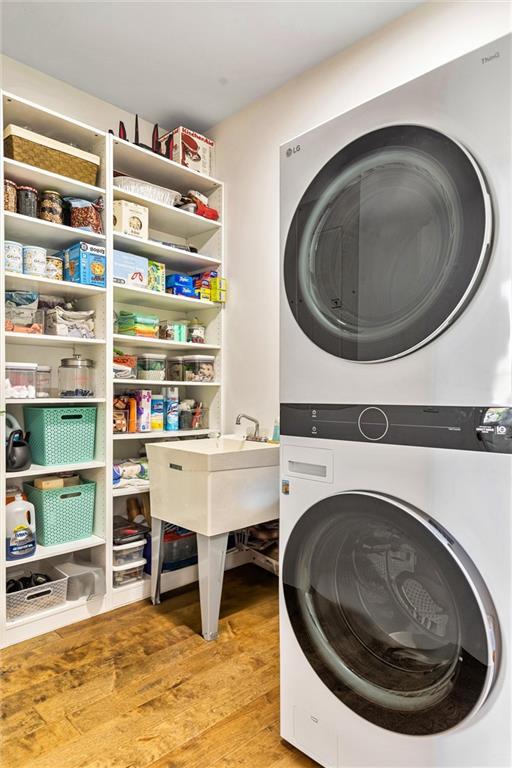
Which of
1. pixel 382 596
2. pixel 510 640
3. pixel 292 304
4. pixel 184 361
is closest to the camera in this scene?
pixel 510 640

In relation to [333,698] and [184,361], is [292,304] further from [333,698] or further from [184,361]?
[184,361]

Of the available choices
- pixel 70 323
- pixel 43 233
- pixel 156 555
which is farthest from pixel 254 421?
pixel 43 233

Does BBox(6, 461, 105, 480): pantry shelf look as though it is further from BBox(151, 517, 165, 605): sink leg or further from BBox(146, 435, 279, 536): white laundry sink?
BBox(151, 517, 165, 605): sink leg

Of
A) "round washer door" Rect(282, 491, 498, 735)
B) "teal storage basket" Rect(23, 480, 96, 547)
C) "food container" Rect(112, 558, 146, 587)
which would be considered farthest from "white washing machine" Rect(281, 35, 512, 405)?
"food container" Rect(112, 558, 146, 587)

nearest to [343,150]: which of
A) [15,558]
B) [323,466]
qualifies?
[323,466]

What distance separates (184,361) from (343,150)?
5.97ft

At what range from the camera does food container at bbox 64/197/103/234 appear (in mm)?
2244

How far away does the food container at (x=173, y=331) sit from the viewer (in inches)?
105

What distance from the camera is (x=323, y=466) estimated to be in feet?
4.03

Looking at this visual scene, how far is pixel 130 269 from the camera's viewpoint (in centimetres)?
243

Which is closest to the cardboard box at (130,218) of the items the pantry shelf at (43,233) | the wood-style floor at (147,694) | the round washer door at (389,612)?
the pantry shelf at (43,233)

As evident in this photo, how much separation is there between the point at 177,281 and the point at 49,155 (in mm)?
891

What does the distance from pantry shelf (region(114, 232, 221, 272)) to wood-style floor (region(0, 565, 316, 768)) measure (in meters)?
1.90

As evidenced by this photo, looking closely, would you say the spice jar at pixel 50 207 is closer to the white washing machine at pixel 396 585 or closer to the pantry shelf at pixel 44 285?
the pantry shelf at pixel 44 285
